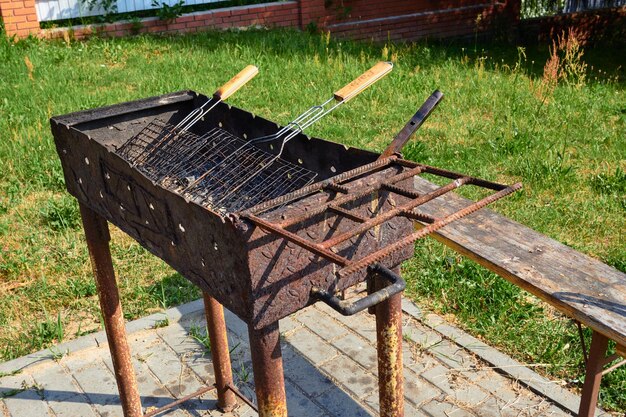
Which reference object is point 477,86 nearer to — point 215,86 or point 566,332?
point 215,86

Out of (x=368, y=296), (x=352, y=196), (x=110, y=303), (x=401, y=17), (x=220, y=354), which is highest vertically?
(x=352, y=196)

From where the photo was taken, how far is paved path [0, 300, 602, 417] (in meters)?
3.32

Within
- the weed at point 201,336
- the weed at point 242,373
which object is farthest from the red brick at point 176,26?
the weed at point 242,373

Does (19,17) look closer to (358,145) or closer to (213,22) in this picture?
(213,22)

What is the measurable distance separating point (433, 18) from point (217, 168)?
34.9ft

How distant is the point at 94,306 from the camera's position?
4.23 m

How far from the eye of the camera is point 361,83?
96.7 inches

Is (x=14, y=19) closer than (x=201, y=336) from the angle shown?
No

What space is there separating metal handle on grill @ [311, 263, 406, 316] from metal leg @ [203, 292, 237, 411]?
126 cm

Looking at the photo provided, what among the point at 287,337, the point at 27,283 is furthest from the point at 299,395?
the point at 27,283

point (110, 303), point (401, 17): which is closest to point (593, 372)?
point (110, 303)

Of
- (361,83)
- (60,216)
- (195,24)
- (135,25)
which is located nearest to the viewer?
(361,83)

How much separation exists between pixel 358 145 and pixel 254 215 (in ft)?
14.9

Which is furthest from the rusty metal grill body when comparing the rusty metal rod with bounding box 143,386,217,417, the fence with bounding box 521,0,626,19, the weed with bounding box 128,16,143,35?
the fence with bounding box 521,0,626,19
